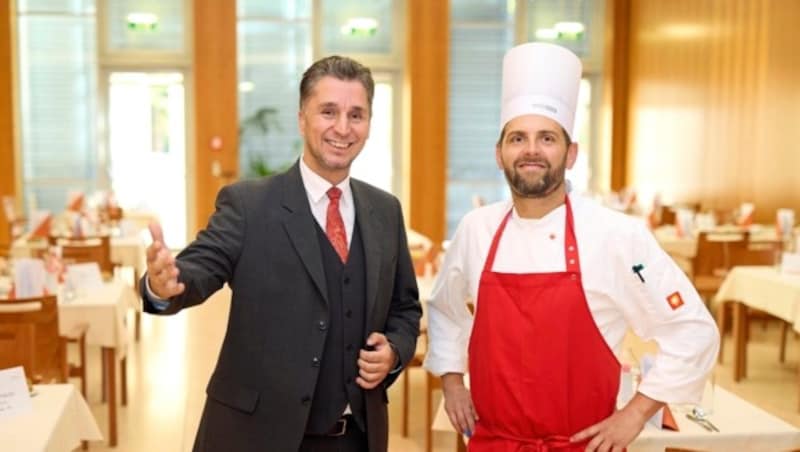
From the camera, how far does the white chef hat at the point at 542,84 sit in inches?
85.8

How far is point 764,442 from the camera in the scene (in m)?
3.05

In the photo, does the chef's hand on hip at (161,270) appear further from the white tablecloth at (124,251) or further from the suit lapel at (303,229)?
the white tablecloth at (124,251)

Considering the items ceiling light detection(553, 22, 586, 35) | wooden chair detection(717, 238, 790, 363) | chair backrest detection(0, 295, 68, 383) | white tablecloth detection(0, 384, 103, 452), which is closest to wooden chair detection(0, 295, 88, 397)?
chair backrest detection(0, 295, 68, 383)

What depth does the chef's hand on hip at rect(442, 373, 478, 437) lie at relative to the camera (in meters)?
2.34

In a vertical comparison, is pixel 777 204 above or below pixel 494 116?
below

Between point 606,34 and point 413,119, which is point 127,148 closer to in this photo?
point 413,119

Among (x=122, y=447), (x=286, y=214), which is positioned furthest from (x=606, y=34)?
(x=286, y=214)

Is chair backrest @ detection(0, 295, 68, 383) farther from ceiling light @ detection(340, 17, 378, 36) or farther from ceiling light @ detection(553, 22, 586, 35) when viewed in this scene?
ceiling light @ detection(553, 22, 586, 35)

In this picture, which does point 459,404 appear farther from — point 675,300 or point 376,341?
point 675,300

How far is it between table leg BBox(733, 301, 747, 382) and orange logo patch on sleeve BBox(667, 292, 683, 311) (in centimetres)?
456

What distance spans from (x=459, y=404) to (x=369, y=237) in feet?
1.58

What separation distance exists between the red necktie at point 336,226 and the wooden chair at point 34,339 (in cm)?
237

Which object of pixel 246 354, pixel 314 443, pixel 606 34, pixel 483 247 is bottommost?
pixel 314 443

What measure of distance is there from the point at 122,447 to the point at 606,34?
9.55 m
